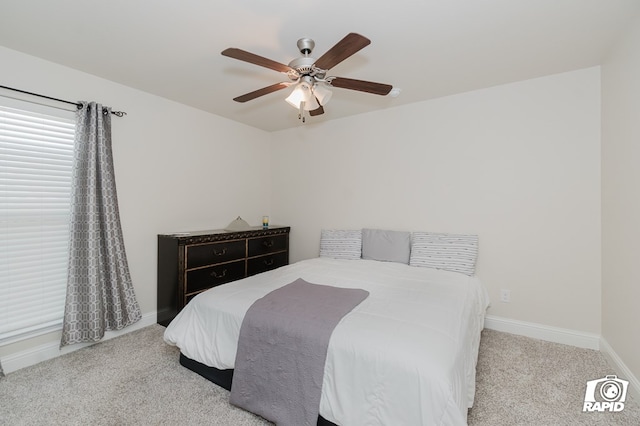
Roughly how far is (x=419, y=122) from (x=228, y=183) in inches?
99.2

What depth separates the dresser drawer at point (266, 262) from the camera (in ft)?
11.9

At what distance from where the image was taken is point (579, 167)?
8.20 ft

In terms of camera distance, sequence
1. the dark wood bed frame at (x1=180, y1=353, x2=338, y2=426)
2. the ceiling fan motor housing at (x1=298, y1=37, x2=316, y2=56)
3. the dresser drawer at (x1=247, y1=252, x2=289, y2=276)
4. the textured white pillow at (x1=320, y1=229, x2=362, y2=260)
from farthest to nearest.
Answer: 1. the dresser drawer at (x1=247, y1=252, x2=289, y2=276)
2. the textured white pillow at (x1=320, y1=229, x2=362, y2=260)
3. the dark wood bed frame at (x1=180, y1=353, x2=338, y2=426)
4. the ceiling fan motor housing at (x1=298, y1=37, x2=316, y2=56)

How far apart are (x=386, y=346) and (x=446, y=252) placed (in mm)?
1799

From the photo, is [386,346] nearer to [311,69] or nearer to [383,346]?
[383,346]

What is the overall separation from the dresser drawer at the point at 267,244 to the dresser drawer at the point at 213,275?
0.80 ft

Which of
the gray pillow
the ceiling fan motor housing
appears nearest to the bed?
the gray pillow

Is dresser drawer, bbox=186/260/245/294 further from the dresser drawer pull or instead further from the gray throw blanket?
the gray throw blanket

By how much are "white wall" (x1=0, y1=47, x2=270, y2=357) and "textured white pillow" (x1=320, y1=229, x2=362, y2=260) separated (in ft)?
4.43

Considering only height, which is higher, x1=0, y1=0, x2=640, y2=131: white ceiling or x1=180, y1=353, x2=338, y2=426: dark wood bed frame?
x1=0, y1=0, x2=640, y2=131: white ceiling

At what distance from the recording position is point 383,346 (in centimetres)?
136

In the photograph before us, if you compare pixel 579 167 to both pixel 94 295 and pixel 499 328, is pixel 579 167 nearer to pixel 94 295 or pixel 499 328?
pixel 499 328

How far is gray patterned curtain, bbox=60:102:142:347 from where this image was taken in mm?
2400

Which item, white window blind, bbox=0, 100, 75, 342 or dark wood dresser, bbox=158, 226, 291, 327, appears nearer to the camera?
white window blind, bbox=0, 100, 75, 342
